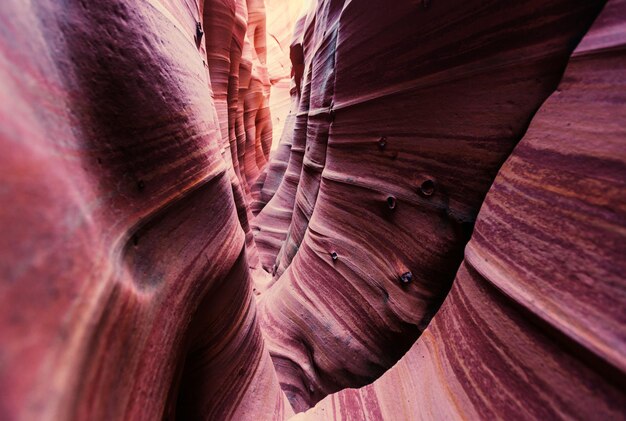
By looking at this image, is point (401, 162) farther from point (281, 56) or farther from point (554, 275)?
point (281, 56)

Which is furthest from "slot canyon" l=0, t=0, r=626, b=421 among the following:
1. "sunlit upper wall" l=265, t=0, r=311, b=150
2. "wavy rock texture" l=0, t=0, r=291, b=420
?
"sunlit upper wall" l=265, t=0, r=311, b=150

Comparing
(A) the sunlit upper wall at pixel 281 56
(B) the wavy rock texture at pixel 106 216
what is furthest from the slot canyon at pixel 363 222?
(A) the sunlit upper wall at pixel 281 56

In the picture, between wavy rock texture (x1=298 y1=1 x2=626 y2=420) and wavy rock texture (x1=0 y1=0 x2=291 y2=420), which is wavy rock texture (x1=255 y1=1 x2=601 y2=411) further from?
wavy rock texture (x1=0 y1=0 x2=291 y2=420)

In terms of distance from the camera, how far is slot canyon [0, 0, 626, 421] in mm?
226

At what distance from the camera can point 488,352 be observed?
387 millimetres

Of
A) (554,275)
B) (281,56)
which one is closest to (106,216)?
(554,275)

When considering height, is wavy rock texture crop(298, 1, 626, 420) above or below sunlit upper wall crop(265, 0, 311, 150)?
below

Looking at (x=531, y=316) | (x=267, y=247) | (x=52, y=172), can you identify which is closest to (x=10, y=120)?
(x=52, y=172)

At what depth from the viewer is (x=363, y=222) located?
757 mm

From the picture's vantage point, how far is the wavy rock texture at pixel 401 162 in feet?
1.52

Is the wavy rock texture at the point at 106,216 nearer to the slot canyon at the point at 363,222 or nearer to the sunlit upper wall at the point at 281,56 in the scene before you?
the slot canyon at the point at 363,222

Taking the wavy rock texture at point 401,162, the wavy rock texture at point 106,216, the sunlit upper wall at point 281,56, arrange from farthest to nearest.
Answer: the sunlit upper wall at point 281,56 → the wavy rock texture at point 401,162 → the wavy rock texture at point 106,216

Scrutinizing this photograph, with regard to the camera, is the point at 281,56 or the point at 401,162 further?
the point at 281,56

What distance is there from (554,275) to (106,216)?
54cm
